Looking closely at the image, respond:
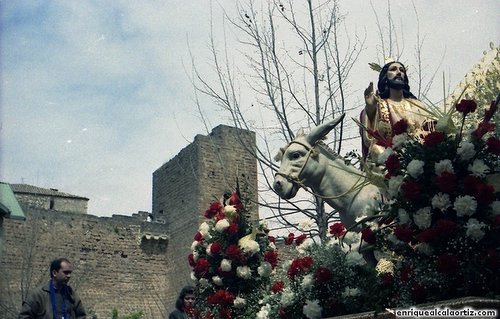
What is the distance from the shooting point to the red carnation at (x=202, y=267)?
772cm

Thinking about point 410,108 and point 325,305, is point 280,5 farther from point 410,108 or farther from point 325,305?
point 325,305

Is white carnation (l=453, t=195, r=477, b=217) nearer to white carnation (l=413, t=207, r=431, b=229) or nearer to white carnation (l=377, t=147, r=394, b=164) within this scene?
white carnation (l=413, t=207, r=431, b=229)

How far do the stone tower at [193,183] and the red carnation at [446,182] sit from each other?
25.8 meters

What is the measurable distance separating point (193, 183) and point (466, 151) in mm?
27720

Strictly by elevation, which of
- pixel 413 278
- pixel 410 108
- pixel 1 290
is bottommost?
pixel 413 278

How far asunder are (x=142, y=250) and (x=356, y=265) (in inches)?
1116

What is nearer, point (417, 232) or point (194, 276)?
point (417, 232)

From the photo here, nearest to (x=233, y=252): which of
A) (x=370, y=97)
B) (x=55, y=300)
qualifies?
(x=55, y=300)

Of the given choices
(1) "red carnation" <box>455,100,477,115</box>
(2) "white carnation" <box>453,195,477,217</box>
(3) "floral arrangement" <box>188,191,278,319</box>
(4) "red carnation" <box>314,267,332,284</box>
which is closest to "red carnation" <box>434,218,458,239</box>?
(2) "white carnation" <box>453,195,477,217</box>

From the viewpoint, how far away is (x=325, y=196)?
21.7 feet

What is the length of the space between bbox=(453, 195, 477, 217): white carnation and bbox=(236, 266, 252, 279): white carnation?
135 inches

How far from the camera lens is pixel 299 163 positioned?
21.6 ft

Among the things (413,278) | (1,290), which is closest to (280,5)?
(413,278)

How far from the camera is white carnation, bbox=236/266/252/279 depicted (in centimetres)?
746
